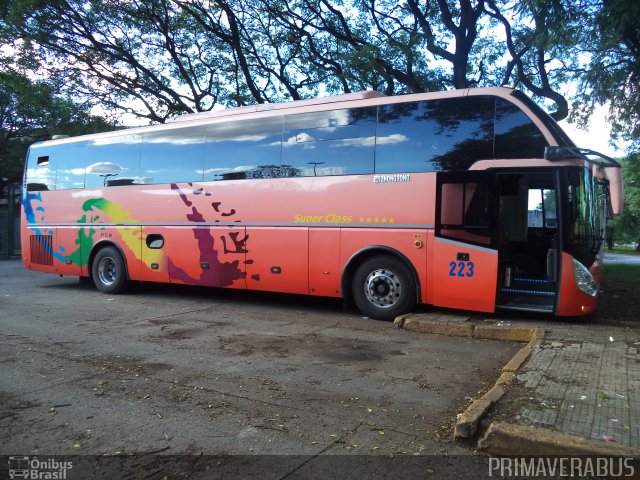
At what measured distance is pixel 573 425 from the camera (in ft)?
11.3

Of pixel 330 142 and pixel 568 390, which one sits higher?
pixel 330 142

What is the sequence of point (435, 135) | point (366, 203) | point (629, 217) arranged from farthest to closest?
point (629, 217) < point (366, 203) < point (435, 135)

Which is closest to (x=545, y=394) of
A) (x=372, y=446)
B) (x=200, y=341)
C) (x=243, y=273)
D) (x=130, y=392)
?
(x=372, y=446)

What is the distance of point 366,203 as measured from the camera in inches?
312

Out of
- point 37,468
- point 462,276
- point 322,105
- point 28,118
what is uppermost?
point 28,118

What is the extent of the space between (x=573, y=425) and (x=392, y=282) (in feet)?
14.9

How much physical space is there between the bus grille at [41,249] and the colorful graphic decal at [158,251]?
0.51ft

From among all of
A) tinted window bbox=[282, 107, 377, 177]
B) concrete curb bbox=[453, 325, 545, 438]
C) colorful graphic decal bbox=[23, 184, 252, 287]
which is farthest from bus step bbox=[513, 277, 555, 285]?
colorful graphic decal bbox=[23, 184, 252, 287]

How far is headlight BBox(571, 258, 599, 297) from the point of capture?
6.79 meters

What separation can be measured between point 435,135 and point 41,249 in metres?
10.4

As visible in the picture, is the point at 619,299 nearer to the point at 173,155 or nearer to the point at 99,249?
the point at 173,155

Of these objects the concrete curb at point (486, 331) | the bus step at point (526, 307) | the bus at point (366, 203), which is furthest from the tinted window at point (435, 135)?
the concrete curb at point (486, 331)

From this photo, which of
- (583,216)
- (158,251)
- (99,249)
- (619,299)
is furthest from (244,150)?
(619,299)

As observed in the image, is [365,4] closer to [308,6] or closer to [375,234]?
[308,6]
